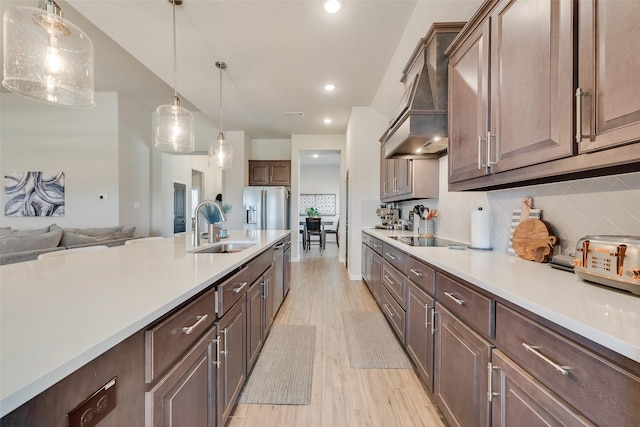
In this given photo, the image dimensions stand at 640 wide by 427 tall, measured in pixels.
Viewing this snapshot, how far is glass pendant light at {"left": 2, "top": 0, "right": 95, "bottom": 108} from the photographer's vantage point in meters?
1.35

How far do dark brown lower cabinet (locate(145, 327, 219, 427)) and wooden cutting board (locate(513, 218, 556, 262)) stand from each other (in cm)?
167

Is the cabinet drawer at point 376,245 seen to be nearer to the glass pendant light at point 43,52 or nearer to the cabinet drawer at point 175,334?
the cabinet drawer at point 175,334

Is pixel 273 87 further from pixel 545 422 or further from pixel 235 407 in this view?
pixel 545 422

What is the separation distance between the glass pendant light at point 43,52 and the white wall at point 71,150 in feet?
13.1

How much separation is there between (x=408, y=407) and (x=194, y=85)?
4415 mm

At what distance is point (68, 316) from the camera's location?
0.67 meters

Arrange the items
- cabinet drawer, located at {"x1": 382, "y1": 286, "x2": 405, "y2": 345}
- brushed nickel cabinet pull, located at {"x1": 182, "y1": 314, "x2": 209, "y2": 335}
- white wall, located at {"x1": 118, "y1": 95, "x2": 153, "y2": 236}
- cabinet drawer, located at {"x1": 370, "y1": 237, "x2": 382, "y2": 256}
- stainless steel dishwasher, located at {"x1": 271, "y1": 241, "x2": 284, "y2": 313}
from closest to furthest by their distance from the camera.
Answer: brushed nickel cabinet pull, located at {"x1": 182, "y1": 314, "x2": 209, "y2": 335} < cabinet drawer, located at {"x1": 382, "y1": 286, "x2": 405, "y2": 345} < stainless steel dishwasher, located at {"x1": 271, "y1": 241, "x2": 284, "y2": 313} < cabinet drawer, located at {"x1": 370, "y1": 237, "x2": 382, "y2": 256} < white wall, located at {"x1": 118, "y1": 95, "x2": 153, "y2": 236}

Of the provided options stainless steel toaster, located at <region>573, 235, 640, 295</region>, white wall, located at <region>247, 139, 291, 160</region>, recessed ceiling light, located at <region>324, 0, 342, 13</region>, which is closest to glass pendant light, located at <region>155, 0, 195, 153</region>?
recessed ceiling light, located at <region>324, 0, 342, 13</region>

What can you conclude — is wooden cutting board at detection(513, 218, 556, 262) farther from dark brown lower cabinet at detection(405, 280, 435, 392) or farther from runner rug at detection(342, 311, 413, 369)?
runner rug at detection(342, 311, 413, 369)

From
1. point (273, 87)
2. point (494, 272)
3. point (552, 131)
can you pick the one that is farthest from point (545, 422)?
point (273, 87)

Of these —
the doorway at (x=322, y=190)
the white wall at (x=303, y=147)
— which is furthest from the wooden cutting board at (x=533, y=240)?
the doorway at (x=322, y=190)

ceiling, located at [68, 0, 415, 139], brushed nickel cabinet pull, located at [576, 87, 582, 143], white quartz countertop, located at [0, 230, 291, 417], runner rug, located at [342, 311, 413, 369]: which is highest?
ceiling, located at [68, 0, 415, 139]

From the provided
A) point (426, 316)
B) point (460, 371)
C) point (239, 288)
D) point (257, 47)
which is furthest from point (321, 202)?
point (460, 371)

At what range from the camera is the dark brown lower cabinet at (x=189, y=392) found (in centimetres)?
76
